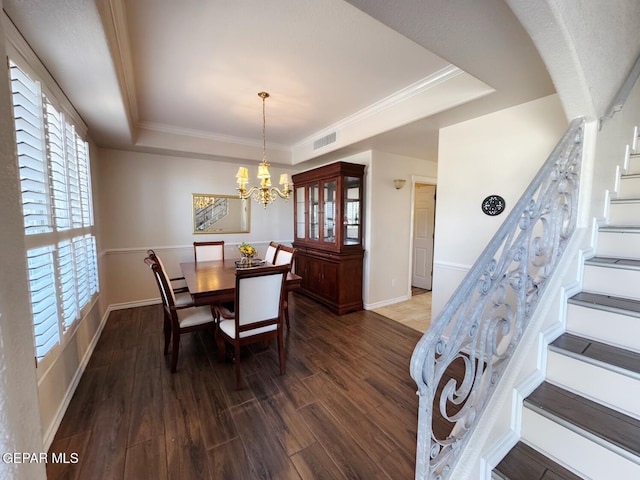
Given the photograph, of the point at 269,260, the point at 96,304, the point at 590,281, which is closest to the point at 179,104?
the point at 269,260

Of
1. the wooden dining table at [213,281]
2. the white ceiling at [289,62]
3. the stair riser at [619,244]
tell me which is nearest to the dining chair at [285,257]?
the wooden dining table at [213,281]

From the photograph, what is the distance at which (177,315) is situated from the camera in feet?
8.11

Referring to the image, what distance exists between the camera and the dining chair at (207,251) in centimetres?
402

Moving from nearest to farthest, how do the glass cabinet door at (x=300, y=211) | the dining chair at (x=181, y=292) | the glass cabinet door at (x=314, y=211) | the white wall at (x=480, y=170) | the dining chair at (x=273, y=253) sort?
the white wall at (x=480, y=170) → the dining chair at (x=181, y=292) → the dining chair at (x=273, y=253) → the glass cabinet door at (x=314, y=211) → the glass cabinet door at (x=300, y=211)

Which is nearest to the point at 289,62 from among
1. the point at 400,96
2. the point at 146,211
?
the point at 400,96

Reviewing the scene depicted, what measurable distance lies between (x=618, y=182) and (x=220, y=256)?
4.38m

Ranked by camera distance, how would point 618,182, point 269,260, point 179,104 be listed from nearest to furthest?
point 618,182, point 179,104, point 269,260

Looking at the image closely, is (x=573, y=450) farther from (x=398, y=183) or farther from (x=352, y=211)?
(x=398, y=183)

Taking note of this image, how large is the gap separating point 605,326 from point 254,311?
222 centimetres

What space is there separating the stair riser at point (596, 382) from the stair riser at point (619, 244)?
89cm

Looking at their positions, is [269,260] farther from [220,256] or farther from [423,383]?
[423,383]

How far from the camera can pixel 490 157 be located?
2.58 metres

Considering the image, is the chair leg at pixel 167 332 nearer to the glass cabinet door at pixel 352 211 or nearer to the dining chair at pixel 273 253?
the dining chair at pixel 273 253

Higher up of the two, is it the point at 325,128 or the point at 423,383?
the point at 325,128
